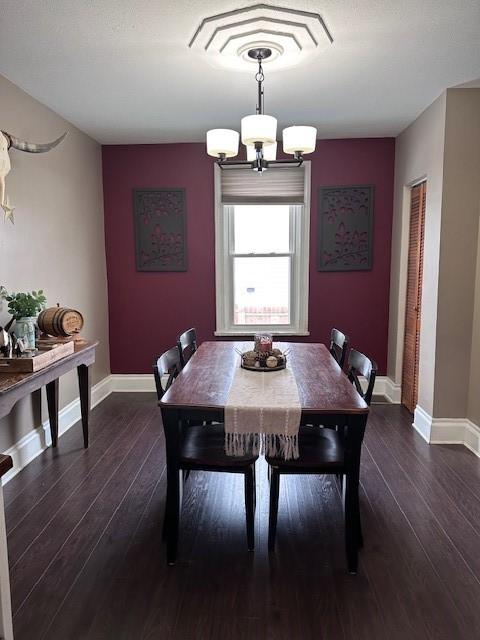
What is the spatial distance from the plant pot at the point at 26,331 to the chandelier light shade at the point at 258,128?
1694 mm

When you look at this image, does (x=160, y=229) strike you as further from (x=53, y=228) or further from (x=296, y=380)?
(x=296, y=380)

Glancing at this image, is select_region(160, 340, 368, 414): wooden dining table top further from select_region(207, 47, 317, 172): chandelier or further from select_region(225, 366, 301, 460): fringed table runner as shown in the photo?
select_region(207, 47, 317, 172): chandelier

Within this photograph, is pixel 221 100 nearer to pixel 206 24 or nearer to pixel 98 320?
pixel 206 24

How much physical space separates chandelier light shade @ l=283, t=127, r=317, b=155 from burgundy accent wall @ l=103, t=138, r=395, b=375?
191 cm

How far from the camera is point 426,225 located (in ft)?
11.1

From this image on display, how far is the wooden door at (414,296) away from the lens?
366 cm

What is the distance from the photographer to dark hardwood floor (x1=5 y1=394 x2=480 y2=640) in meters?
1.64

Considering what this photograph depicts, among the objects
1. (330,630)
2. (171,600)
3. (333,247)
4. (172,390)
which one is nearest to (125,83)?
(172,390)

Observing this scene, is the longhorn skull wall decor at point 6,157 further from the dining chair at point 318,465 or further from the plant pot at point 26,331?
the dining chair at point 318,465

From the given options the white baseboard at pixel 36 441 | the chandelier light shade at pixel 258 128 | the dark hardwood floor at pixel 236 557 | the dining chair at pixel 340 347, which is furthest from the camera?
the dining chair at pixel 340 347

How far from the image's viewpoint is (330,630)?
1612mm

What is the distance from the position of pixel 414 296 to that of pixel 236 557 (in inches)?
108

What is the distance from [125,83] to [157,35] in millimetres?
685

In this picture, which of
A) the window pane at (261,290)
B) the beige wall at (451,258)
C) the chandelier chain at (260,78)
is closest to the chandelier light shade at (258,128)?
the chandelier chain at (260,78)
